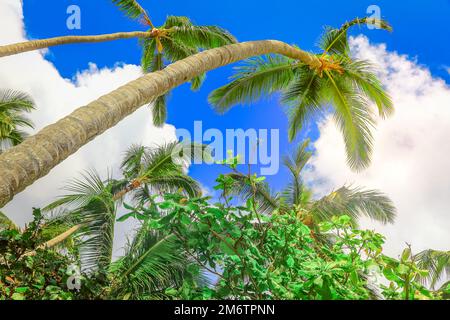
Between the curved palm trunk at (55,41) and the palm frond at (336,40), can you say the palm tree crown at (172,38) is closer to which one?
the curved palm trunk at (55,41)

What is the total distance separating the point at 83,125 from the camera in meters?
3.85

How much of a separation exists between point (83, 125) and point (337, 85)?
7.99 meters

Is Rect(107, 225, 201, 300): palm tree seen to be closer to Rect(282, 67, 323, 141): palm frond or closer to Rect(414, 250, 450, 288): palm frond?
Rect(282, 67, 323, 141): palm frond

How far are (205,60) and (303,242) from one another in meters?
3.69

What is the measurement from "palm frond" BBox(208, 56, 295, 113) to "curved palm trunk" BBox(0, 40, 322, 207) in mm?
3594

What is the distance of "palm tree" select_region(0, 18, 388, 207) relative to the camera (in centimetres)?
312

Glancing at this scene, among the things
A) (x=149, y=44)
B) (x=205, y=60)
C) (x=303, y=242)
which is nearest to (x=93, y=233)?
(x=205, y=60)

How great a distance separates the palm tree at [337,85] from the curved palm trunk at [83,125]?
3.76 metres

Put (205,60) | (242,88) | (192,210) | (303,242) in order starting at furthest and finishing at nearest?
(242,88) < (205,60) < (303,242) < (192,210)

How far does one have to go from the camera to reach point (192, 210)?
2502mm

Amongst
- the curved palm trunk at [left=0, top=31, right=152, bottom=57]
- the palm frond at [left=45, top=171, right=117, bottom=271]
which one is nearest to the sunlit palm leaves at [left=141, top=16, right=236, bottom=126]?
the curved palm trunk at [left=0, top=31, right=152, bottom=57]

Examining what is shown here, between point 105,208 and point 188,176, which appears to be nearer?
point 105,208
